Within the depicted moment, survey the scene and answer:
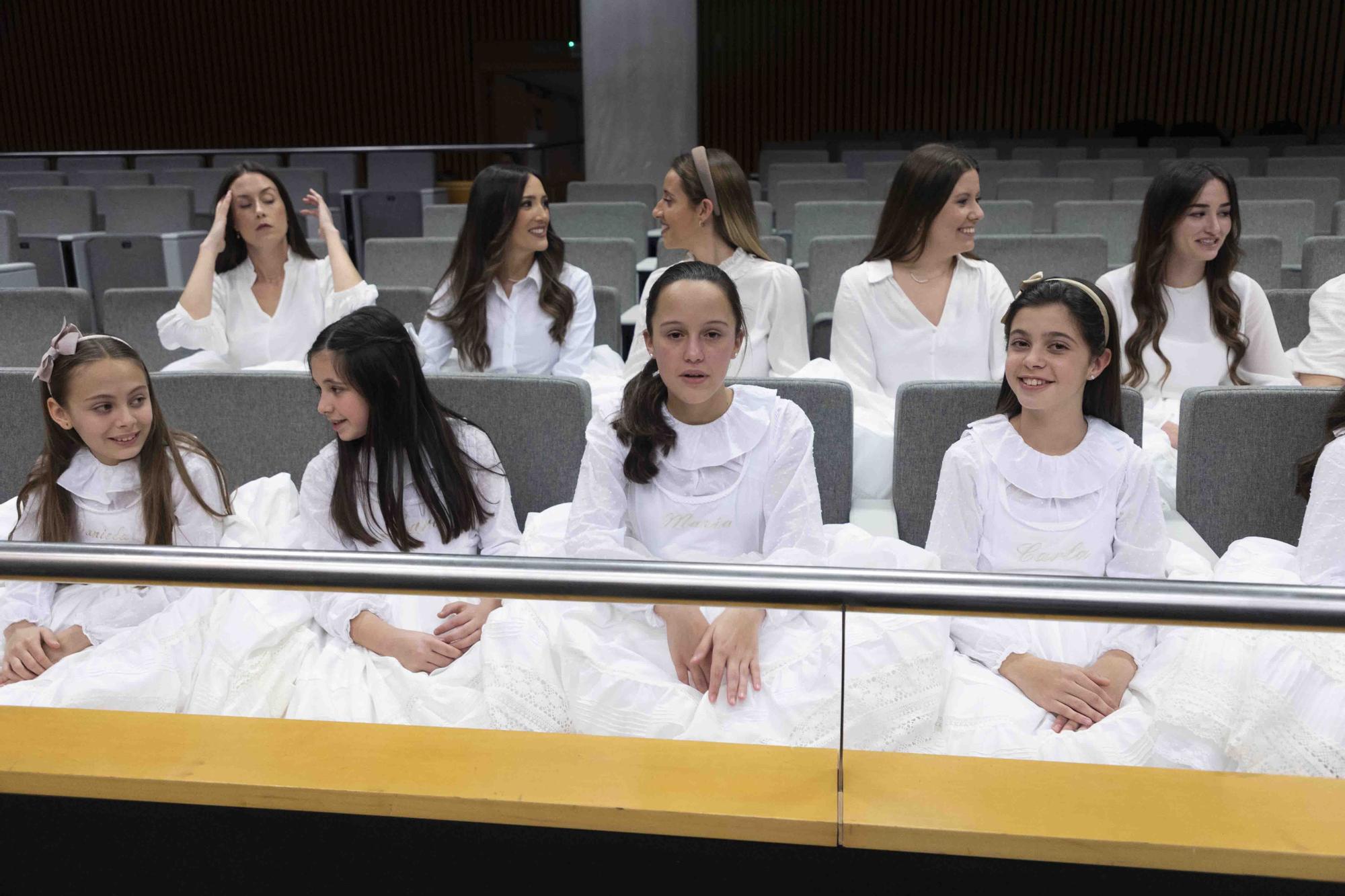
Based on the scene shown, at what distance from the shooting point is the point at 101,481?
6.83 ft

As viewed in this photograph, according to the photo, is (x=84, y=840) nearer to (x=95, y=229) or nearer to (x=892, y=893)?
(x=892, y=893)

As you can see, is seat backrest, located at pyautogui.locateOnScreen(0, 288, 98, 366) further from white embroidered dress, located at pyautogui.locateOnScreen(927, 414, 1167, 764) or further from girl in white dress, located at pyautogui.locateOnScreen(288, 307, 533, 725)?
white embroidered dress, located at pyautogui.locateOnScreen(927, 414, 1167, 764)

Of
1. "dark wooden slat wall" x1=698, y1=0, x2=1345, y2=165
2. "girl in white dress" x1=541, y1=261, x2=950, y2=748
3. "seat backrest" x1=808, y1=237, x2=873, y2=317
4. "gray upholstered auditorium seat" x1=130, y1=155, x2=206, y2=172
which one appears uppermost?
"dark wooden slat wall" x1=698, y1=0, x2=1345, y2=165

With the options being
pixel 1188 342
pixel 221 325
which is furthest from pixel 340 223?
pixel 1188 342

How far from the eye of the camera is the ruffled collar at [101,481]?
6.81 ft

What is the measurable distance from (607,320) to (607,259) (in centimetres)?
73

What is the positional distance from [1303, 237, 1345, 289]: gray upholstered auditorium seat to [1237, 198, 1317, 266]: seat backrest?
989 millimetres

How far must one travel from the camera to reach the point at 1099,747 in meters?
1.51

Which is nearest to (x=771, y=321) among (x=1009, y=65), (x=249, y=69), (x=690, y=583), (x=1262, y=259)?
(x=1262, y=259)

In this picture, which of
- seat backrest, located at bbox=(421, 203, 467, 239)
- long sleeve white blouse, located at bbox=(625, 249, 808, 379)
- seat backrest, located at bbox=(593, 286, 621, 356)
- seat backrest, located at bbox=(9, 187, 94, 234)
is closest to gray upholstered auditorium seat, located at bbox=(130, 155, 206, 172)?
seat backrest, located at bbox=(9, 187, 94, 234)

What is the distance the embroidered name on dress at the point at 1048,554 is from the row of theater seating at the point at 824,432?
30 cm

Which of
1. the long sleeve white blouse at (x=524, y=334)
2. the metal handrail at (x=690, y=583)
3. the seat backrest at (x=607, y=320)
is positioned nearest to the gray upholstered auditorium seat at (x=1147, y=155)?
the seat backrest at (x=607, y=320)

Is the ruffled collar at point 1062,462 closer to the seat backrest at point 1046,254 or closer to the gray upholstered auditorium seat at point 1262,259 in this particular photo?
the seat backrest at point 1046,254

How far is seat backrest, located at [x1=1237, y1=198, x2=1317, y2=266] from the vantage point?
15.5 ft
